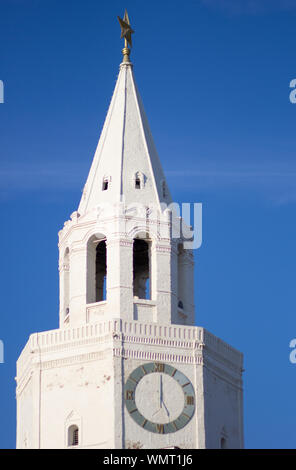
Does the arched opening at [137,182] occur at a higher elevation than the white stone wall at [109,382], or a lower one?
higher

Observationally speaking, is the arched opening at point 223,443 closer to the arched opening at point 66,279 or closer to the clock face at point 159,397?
the clock face at point 159,397

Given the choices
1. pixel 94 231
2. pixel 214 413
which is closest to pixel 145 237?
pixel 94 231

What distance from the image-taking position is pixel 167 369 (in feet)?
251

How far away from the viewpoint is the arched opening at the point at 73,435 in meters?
76.0

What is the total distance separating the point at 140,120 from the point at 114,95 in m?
1.62

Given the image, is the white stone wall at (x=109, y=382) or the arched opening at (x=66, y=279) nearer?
the white stone wall at (x=109, y=382)

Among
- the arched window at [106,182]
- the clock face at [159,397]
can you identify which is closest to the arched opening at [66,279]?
the arched window at [106,182]

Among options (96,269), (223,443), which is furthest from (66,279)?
(223,443)

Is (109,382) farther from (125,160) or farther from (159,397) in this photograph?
(125,160)

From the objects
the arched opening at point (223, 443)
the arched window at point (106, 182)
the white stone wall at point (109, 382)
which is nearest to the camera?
the white stone wall at point (109, 382)

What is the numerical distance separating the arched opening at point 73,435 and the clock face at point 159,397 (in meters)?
2.12

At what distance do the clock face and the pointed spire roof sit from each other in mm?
6645
